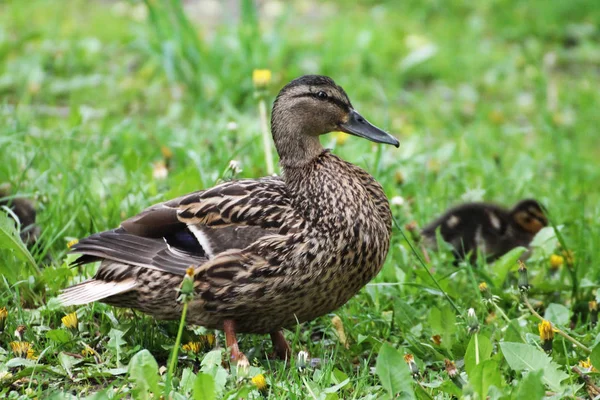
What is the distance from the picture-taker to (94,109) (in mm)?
6680

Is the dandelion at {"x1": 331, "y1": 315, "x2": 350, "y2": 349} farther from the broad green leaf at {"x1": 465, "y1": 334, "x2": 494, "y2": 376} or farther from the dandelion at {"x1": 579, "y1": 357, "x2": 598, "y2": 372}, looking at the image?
the dandelion at {"x1": 579, "y1": 357, "x2": 598, "y2": 372}

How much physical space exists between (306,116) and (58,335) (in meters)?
1.31

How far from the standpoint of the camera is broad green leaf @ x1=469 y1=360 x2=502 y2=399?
3092 mm

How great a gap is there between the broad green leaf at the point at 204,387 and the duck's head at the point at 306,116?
116 cm

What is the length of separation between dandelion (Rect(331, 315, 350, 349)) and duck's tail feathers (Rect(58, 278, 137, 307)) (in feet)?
2.76

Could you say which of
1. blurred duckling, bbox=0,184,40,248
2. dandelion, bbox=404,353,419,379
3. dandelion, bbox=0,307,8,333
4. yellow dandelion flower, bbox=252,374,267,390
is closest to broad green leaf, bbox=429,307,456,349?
dandelion, bbox=404,353,419,379

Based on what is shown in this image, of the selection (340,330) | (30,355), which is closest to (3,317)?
(30,355)

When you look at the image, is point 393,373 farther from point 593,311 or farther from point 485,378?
point 593,311

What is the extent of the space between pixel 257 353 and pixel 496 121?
3.91 m

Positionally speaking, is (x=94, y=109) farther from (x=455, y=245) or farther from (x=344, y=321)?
(x=344, y=321)

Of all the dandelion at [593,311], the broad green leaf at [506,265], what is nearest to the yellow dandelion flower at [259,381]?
the broad green leaf at [506,265]

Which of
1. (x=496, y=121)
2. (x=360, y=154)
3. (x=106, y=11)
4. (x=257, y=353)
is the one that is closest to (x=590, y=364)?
(x=257, y=353)

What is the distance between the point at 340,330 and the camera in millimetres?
3938

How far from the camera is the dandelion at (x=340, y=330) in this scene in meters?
3.89
